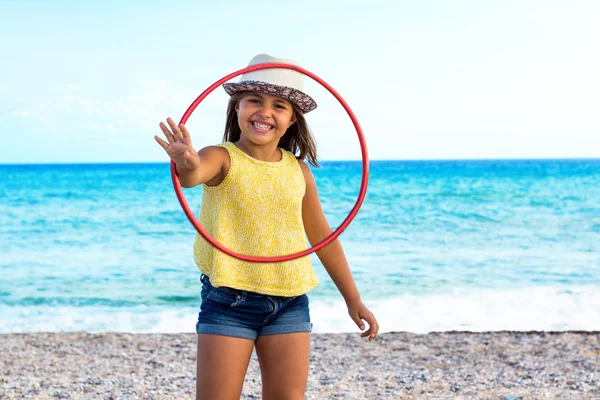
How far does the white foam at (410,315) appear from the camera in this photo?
8195 mm

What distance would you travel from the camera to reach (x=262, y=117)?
286 cm

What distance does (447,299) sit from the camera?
9672 mm

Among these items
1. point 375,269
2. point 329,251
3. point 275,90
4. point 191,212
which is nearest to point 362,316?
point 329,251

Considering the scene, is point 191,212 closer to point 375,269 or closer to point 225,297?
point 225,297

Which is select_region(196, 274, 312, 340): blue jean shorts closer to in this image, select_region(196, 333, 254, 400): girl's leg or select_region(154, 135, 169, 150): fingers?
select_region(196, 333, 254, 400): girl's leg

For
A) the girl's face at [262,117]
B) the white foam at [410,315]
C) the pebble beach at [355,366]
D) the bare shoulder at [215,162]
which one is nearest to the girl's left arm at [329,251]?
the girl's face at [262,117]

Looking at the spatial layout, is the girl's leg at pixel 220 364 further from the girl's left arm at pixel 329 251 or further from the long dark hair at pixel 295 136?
the long dark hair at pixel 295 136

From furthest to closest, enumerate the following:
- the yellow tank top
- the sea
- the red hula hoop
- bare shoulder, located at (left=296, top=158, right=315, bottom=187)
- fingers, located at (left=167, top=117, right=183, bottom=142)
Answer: the sea, bare shoulder, located at (left=296, top=158, right=315, bottom=187), the yellow tank top, the red hula hoop, fingers, located at (left=167, top=117, right=183, bottom=142)

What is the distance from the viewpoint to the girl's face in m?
2.86

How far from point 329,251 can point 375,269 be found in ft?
28.9

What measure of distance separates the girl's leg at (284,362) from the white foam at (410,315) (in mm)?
5139

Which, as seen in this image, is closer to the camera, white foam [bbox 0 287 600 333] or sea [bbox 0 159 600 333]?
white foam [bbox 0 287 600 333]

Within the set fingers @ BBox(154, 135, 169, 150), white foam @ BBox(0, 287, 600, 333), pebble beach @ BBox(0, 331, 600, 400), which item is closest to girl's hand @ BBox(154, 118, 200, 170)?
fingers @ BBox(154, 135, 169, 150)

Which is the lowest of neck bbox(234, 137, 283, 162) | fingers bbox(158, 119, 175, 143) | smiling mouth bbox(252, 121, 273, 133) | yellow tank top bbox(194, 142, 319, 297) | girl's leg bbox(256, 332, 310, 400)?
girl's leg bbox(256, 332, 310, 400)
